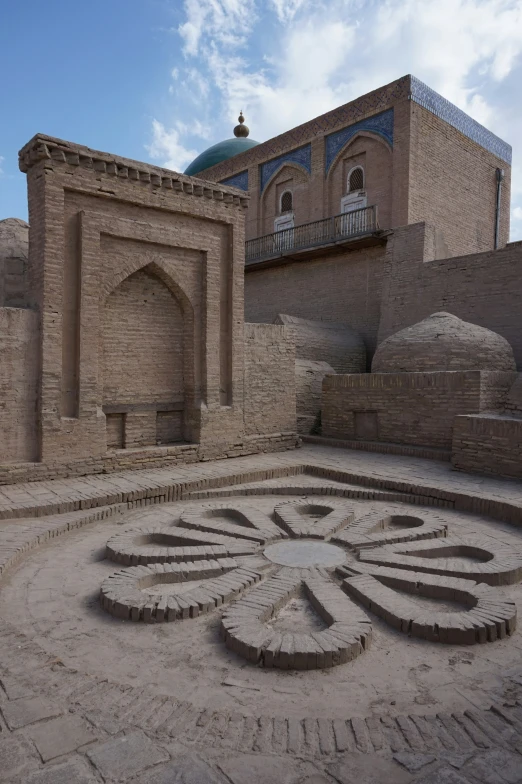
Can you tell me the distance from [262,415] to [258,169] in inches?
498

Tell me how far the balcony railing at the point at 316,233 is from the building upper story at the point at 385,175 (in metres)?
0.04

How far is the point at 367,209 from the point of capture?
15031 mm

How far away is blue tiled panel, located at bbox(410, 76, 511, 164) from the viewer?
1462 centimetres

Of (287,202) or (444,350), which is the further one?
(287,202)

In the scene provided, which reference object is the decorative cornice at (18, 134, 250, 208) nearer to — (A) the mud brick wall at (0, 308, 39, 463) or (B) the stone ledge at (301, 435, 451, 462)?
(A) the mud brick wall at (0, 308, 39, 463)

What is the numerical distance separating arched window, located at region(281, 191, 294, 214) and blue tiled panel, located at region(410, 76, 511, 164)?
497 cm

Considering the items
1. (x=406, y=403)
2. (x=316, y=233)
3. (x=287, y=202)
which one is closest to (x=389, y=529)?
(x=406, y=403)

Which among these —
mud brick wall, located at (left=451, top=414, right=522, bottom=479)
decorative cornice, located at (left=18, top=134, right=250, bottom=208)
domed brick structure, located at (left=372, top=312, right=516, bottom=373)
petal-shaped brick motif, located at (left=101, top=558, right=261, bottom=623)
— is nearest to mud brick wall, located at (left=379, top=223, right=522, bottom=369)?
domed brick structure, located at (left=372, top=312, right=516, bottom=373)

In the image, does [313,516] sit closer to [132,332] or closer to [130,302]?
[132,332]

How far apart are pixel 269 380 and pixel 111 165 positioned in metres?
4.00

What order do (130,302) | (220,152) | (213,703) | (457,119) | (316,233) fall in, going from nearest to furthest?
(213,703) < (130,302) < (457,119) < (316,233) < (220,152)

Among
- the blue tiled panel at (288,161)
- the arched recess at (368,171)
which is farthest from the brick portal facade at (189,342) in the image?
the blue tiled panel at (288,161)

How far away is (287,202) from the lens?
60.1 ft

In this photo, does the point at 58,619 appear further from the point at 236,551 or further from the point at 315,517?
the point at 315,517
